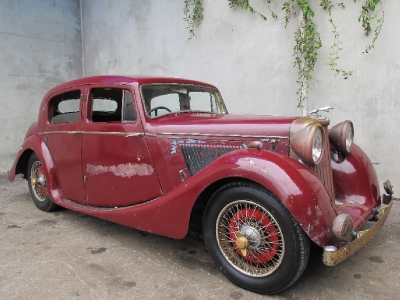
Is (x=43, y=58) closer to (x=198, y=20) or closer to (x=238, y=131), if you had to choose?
(x=198, y=20)

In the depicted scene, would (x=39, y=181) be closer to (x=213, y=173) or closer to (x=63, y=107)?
(x=63, y=107)

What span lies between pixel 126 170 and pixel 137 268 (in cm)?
82

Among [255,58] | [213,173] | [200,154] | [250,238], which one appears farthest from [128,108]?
[255,58]

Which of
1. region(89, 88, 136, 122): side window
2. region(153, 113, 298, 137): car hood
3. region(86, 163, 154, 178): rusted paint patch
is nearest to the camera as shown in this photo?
region(153, 113, 298, 137): car hood

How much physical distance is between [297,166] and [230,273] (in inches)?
33.3

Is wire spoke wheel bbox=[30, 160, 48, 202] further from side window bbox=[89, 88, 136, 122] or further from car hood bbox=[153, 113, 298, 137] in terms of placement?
car hood bbox=[153, 113, 298, 137]

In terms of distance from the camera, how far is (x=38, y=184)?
3.90 metres

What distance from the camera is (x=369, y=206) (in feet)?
8.41

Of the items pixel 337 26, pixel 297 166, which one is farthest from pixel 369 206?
pixel 337 26

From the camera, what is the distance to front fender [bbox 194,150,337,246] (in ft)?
6.06

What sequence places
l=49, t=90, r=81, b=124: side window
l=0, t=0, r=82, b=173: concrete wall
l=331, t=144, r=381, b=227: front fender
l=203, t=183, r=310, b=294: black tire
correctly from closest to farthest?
l=203, t=183, r=310, b=294: black tire → l=331, t=144, r=381, b=227: front fender → l=49, t=90, r=81, b=124: side window → l=0, t=0, r=82, b=173: concrete wall

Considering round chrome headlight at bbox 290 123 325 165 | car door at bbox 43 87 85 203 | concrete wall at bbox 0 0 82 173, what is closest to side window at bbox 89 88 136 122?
car door at bbox 43 87 85 203

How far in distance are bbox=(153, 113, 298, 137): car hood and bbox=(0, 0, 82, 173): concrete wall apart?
15.6 ft

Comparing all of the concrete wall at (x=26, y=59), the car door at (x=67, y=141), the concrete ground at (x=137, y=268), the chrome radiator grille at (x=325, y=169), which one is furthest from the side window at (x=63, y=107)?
the concrete wall at (x=26, y=59)
